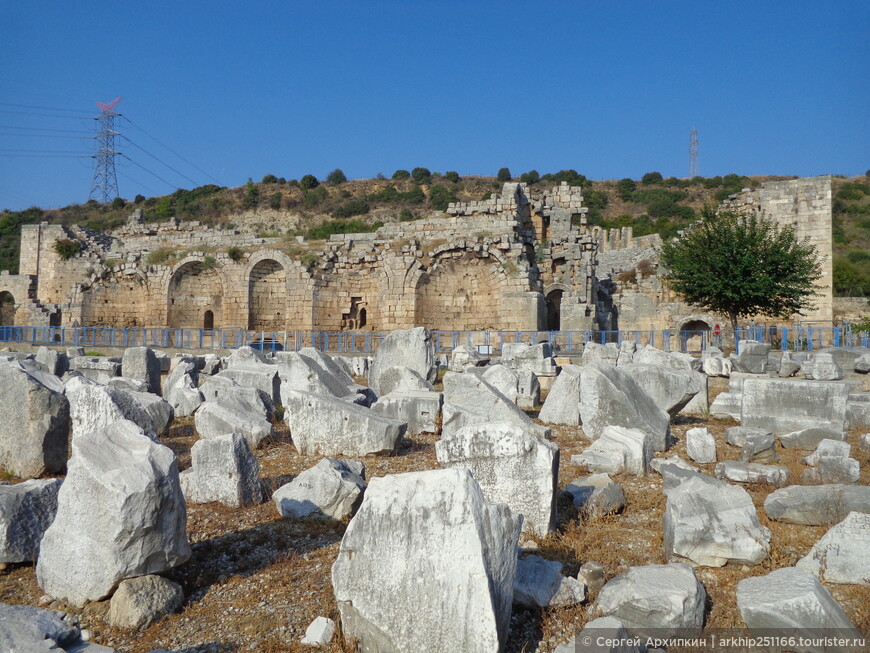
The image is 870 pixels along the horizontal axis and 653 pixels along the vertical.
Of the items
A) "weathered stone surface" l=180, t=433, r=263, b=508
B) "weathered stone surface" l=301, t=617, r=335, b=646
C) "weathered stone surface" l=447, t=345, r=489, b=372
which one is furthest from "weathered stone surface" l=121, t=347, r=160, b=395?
"weathered stone surface" l=301, t=617, r=335, b=646

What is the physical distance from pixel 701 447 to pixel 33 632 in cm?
561

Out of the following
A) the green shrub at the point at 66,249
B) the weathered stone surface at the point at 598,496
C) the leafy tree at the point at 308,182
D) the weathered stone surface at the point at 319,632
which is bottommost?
the weathered stone surface at the point at 319,632

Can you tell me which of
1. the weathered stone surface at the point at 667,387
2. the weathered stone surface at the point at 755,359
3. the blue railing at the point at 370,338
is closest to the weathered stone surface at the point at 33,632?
the weathered stone surface at the point at 667,387

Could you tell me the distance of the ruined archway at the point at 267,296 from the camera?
2389 centimetres

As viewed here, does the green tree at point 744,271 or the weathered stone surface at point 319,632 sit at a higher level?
the green tree at point 744,271

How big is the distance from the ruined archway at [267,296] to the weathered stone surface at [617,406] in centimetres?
1816

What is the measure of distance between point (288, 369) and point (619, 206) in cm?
5414

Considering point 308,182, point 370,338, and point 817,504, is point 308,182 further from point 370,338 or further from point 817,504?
point 817,504

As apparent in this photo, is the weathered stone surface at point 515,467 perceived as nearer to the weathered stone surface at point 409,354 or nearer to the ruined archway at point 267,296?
the weathered stone surface at point 409,354

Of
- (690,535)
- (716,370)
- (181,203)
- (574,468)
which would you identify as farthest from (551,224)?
(181,203)

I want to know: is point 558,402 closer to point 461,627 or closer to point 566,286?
point 461,627

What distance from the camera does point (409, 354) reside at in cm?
1063

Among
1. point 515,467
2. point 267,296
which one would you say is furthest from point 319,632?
point 267,296

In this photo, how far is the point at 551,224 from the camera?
24.8 m
